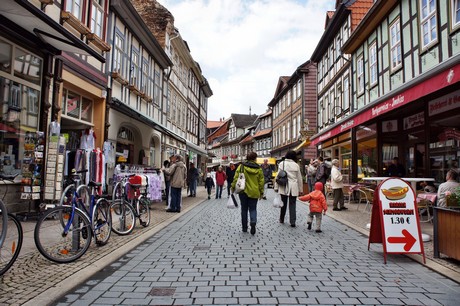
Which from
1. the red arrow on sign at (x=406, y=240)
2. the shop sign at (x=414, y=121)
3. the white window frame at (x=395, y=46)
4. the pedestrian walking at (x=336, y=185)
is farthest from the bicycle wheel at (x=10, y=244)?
the white window frame at (x=395, y=46)

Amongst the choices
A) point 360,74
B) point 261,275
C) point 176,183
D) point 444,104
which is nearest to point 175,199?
point 176,183

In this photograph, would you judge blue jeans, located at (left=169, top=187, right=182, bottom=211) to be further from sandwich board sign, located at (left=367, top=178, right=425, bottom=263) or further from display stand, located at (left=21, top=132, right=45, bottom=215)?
sandwich board sign, located at (left=367, top=178, right=425, bottom=263)

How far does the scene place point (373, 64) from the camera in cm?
1457

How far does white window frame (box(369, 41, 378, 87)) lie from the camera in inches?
565

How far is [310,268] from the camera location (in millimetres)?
4645

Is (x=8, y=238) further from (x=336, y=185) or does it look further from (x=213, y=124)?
(x=213, y=124)

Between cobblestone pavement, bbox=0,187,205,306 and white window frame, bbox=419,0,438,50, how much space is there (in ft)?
→ 30.8

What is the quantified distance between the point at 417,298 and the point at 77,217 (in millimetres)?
4163

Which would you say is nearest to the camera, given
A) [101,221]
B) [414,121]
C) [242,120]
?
[101,221]

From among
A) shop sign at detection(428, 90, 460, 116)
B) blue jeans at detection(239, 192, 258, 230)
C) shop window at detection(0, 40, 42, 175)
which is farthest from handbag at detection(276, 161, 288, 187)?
shop window at detection(0, 40, 42, 175)

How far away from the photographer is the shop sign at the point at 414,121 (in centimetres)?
1173

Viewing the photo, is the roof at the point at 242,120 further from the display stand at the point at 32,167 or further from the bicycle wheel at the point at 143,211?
the bicycle wheel at the point at 143,211

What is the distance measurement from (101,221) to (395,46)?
37.1ft

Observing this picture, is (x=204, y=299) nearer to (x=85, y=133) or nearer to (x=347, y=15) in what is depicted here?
(x=85, y=133)
